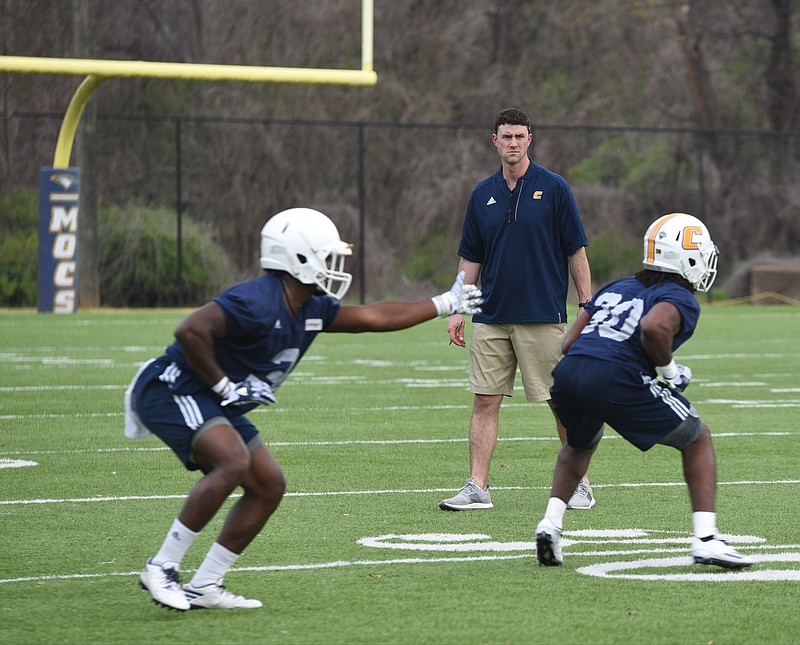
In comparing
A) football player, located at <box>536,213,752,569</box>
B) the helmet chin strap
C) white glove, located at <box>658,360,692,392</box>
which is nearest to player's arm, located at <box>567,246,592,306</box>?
football player, located at <box>536,213,752,569</box>

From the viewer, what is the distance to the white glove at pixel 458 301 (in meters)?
5.61

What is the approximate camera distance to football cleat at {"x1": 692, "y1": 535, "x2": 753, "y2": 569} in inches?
234

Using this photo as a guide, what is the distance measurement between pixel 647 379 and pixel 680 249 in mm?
556

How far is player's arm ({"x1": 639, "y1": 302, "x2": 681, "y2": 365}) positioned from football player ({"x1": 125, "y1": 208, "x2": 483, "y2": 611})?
33.2 inches

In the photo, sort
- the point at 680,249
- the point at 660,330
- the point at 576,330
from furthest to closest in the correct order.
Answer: the point at 576,330 < the point at 680,249 < the point at 660,330

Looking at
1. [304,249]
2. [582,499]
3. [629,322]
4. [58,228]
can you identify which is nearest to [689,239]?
[629,322]

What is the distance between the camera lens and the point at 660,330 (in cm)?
588

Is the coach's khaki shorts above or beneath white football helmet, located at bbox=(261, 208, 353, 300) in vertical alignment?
beneath

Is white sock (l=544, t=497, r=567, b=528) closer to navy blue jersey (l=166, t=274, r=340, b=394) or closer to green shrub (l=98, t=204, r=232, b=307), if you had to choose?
navy blue jersey (l=166, t=274, r=340, b=394)

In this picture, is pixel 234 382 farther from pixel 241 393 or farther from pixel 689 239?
pixel 689 239

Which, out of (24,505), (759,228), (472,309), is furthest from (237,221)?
(472,309)

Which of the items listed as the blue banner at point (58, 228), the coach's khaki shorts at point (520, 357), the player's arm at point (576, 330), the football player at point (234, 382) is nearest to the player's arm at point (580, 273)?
the coach's khaki shorts at point (520, 357)

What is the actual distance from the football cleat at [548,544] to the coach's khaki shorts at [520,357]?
200cm

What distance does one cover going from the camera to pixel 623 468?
892 centimetres
